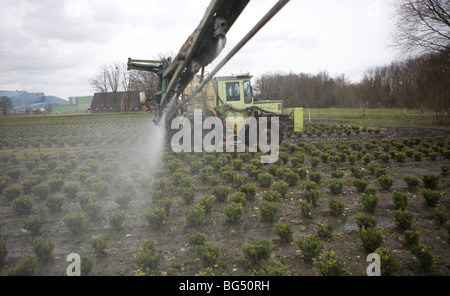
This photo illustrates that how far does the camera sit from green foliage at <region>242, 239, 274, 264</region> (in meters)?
3.51

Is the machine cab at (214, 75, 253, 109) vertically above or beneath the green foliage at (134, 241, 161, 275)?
above

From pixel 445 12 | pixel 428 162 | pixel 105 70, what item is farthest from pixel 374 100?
pixel 105 70

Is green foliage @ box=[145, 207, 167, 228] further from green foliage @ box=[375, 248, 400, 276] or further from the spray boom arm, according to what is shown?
green foliage @ box=[375, 248, 400, 276]

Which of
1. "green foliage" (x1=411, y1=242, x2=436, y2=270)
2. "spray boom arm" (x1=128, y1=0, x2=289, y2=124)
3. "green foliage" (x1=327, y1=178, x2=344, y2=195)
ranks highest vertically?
"spray boom arm" (x1=128, y1=0, x2=289, y2=124)

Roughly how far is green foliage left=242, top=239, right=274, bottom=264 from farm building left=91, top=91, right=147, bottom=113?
7070 cm

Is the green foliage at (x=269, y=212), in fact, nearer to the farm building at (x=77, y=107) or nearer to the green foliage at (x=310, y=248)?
the green foliage at (x=310, y=248)

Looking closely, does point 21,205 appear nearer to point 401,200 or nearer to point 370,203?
point 370,203

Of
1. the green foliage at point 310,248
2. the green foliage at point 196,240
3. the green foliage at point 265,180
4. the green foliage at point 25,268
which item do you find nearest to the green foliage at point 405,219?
the green foliage at point 310,248

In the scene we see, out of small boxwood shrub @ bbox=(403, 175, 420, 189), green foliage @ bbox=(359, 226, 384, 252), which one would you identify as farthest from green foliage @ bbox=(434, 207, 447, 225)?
small boxwood shrub @ bbox=(403, 175, 420, 189)

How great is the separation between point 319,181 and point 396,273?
4.01 m

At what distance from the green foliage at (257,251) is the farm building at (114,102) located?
70.7m

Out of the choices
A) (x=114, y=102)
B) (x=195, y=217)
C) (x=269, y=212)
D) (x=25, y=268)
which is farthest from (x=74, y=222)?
(x=114, y=102)

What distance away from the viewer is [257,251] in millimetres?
3529

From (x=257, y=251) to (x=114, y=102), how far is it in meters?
75.6
